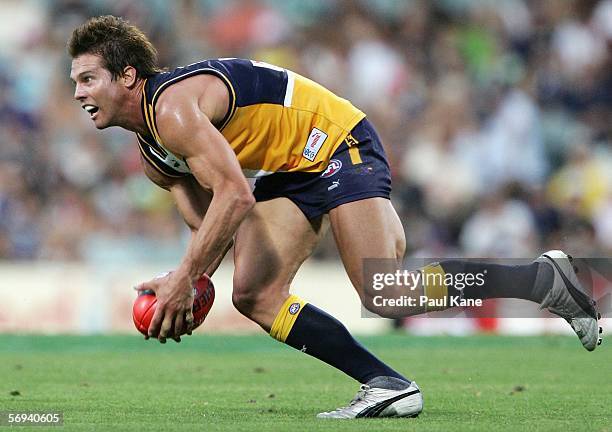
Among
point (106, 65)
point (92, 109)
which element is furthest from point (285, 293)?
point (106, 65)

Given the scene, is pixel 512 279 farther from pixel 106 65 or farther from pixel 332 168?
pixel 106 65

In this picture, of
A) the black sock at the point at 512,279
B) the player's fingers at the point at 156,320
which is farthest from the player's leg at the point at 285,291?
the player's fingers at the point at 156,320

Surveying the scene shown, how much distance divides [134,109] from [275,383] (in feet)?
9.06

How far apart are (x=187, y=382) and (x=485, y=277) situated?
266 cm

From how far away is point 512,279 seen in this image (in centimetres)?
632

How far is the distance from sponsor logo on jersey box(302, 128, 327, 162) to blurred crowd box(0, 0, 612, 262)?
721 cm

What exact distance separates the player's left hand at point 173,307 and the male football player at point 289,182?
0.05 m

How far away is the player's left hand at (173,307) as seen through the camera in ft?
18.2

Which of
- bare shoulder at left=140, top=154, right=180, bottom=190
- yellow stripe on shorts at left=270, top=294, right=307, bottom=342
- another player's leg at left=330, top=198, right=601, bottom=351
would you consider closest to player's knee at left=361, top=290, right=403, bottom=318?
another player's leg at left=330, top=198, right=601, bottom=351

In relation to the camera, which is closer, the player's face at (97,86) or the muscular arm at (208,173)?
the muscular arm at (208,173)

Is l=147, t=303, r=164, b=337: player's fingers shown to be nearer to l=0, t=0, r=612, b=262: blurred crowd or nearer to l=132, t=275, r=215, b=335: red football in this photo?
l=132, t=275, r=215, b=335: red football

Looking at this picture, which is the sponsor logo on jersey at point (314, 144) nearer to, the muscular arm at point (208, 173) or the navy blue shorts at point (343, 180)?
the navy blue shorts at point (343, 180)

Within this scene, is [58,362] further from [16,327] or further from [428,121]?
[428,121]

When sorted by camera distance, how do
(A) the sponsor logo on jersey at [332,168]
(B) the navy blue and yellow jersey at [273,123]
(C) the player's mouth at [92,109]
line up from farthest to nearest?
(A) the sponsor logo on jersey at [332,168], (B) the navy blue and yellow jersey at [273,123], (C) the player's mouth at [92,109]
